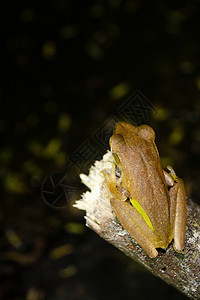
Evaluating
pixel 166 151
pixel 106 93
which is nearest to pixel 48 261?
pixel 166 151

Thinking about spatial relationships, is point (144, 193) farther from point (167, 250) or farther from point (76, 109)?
point (76, 109)

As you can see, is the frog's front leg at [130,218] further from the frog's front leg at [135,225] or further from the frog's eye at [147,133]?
the frog's eye at [147,133]

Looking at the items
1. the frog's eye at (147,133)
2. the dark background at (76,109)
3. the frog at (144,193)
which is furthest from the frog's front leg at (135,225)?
the dark background at (76,109)

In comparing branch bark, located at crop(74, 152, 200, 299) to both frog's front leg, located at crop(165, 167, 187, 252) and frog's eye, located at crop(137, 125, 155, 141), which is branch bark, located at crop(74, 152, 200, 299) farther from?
frog's eye, located at crop(137, 125, 155, 141)

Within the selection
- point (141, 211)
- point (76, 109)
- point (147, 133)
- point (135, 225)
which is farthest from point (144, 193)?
point (76, 109)

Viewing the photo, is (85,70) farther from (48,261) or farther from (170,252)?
(170,252)
